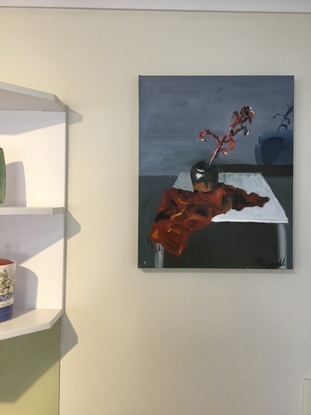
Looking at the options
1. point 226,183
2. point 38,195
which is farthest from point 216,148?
point 38,195

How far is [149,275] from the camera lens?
1.10 metres

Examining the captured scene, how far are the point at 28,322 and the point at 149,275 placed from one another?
1.22 feet

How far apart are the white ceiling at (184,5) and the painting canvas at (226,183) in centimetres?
22

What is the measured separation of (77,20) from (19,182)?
54 centimetres

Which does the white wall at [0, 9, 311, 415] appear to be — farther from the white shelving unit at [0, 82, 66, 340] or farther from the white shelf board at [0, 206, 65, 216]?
the white shelf board at [0, 206, 65, 216]

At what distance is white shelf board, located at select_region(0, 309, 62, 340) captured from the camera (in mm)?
910

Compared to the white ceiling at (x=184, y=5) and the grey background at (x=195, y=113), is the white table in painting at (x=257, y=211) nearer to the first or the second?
the grey background at (x=195, y=113)

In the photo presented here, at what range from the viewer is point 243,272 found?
1.10 metres

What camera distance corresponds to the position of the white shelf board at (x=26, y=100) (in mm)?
913

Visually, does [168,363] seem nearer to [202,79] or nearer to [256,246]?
[256,246]

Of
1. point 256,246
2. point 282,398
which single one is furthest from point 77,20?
point 282,398

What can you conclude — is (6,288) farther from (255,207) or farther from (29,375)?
(255,207)
